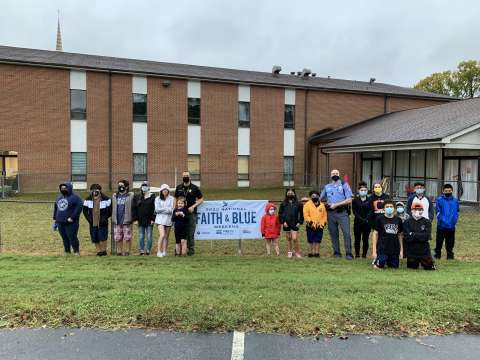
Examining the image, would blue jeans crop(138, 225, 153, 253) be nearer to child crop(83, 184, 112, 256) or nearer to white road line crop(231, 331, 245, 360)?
child crop(83, 184, 112, 256)

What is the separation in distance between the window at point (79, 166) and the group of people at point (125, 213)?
18.2m

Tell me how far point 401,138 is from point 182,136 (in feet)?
45.3

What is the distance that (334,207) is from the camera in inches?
358

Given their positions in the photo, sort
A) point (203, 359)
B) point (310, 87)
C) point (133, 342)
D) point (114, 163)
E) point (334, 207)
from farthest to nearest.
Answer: point (310, 87)
point (114, 163)
point (334, 207)
point (133, 342)
point (203, 359)

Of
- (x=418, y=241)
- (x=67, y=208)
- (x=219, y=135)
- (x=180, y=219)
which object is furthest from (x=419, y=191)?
(x=219, y=135)

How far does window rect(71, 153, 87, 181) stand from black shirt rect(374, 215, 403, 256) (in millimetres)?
21979

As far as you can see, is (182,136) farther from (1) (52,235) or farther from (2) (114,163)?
(1) (52,235)

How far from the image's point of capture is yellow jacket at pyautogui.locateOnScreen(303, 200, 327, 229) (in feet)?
29.7

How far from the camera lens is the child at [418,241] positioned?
764 cm

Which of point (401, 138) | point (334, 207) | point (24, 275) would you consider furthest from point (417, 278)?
point (401, 138)

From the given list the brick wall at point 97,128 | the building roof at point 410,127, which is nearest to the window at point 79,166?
the brick wall at point 97,128

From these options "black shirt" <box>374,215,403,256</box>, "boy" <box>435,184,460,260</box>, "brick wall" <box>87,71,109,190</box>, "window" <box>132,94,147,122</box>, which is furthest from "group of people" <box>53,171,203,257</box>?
"window" <box>132,94,147,122</box>

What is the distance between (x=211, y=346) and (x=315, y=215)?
5.32 m

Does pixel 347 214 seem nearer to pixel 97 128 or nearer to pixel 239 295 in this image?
pixel 239 295
